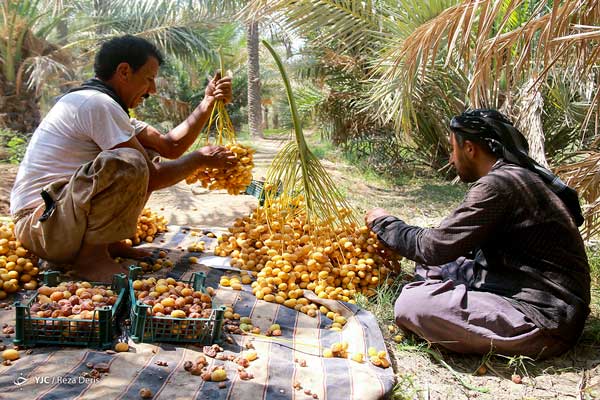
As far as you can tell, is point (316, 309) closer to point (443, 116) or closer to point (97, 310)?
point (97, 310)

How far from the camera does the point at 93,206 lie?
2521mm

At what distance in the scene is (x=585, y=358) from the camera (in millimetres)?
2344

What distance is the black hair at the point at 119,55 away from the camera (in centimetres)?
285

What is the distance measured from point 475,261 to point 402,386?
2.60ft

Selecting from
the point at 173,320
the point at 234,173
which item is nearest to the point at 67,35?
the point at 234,173

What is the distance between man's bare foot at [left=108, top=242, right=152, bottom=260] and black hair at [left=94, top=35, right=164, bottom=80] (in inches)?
37.9

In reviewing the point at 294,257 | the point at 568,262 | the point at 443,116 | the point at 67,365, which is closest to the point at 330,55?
the point at 443,116

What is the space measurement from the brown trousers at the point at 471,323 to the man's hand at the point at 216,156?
1.23 meters

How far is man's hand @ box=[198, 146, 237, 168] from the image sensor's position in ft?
9.48

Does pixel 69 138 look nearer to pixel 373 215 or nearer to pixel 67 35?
pixel 373 215

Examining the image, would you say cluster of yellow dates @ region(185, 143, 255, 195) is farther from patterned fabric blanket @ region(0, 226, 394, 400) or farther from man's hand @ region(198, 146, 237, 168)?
patterned fabric blanket @ region(0, 226, 394, 400)

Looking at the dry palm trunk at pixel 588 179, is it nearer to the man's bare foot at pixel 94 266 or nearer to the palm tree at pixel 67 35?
the man's bare foot at pixel 94 266

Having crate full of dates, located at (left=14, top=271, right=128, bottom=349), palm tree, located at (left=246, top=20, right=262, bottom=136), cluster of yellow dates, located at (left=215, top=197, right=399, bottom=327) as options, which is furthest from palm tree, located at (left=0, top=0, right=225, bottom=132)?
crate full of dates, located at (left=14, top=271, right=128, bottom=349)

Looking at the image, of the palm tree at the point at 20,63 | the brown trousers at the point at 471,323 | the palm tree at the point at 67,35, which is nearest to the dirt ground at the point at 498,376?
the brown trousers at the point at 471,323
